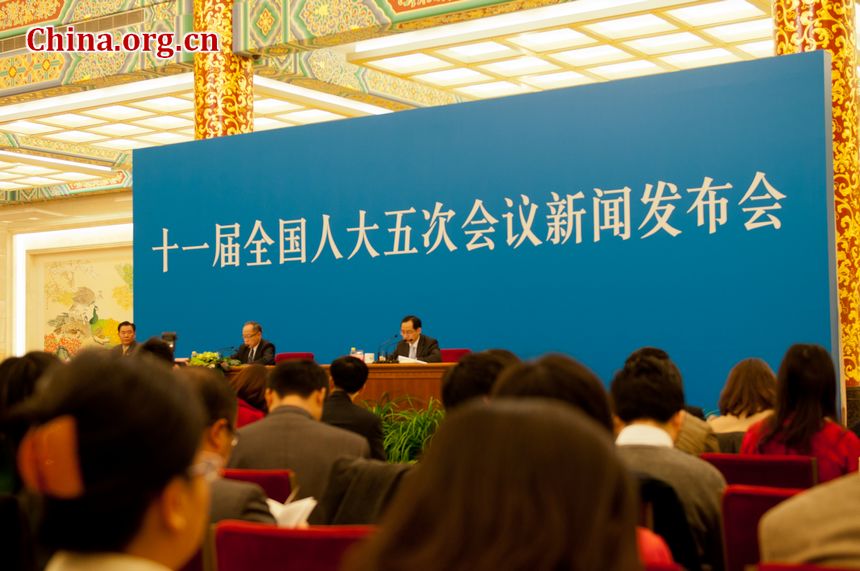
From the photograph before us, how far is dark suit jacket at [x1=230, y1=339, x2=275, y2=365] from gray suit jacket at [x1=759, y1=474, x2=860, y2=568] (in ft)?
25.8

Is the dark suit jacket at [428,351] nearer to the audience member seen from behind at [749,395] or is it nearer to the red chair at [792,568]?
the audience member seen from behind at [749,395]

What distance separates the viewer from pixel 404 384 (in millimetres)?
8234

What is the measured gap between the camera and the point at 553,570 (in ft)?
2.55

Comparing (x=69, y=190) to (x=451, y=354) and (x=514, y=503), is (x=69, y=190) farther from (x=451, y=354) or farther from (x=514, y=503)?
(x=514, y=503)

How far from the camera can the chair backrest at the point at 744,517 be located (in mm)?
2504

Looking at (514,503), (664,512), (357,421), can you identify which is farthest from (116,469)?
(357,421)

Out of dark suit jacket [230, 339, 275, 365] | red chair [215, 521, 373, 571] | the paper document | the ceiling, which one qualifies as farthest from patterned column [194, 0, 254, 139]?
red chair [215, 521, 373, 571]

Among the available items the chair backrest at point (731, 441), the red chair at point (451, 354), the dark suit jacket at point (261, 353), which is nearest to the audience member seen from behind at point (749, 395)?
the chair backrest at point (731, 441)

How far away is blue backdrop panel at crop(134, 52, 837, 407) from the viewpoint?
768 cm

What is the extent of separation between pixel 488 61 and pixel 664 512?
938cm

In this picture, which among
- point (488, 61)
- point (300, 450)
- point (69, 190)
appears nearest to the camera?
point (300, 450)

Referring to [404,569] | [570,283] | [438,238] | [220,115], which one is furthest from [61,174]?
[404,569]

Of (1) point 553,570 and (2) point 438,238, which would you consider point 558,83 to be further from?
(1) point 553,570

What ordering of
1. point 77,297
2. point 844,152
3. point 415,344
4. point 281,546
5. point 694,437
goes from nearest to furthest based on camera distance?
point 281,546 < point 694,437 < point 844,152 < point 415,344 < point 77,297
